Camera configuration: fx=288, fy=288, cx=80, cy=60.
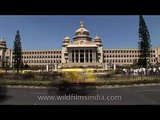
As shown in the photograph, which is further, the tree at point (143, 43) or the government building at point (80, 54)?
the government building at point (80, 54)

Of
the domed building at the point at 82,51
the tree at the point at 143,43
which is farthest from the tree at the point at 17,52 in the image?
the domed building at the point at 82,51

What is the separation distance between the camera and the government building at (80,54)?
63.2 m

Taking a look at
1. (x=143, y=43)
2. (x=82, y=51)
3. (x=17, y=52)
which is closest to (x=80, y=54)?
(x=82, y=51)

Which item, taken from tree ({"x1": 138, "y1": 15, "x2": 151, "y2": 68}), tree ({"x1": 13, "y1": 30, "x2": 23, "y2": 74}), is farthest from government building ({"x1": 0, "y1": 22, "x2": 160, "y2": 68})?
tree ({"x1": 138, "y1": 15, "x2": 151, "y2": 68})

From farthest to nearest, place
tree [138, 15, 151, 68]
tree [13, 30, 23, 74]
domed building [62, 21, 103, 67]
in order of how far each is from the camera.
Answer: domed building [62, 21, 103, 67] → tree [13, 30, 23, 74] → tree [138, 15, 151, 68]

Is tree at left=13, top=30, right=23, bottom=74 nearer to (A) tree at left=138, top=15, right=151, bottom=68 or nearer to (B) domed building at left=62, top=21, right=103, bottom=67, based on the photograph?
(A) tree at left=138, top=15, right=151, bottom=68

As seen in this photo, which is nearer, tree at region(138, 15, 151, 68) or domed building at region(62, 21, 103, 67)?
tree at region(138, 15, 151, 68)

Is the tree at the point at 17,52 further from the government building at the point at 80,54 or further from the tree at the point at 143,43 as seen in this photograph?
the government building at the point at 80,54

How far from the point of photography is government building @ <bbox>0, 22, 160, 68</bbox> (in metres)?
63.2

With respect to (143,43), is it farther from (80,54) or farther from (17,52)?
(80,54)

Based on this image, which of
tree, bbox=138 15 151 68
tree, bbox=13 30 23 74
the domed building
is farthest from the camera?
the domed building

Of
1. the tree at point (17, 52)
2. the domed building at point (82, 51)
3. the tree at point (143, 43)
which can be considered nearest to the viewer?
the tree at point (143, 43)

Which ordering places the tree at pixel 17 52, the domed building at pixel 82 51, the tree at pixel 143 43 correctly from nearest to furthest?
the tree at pixel 143 43 < the tree at pixel 17 52 < the domed building at pixel 82 51
